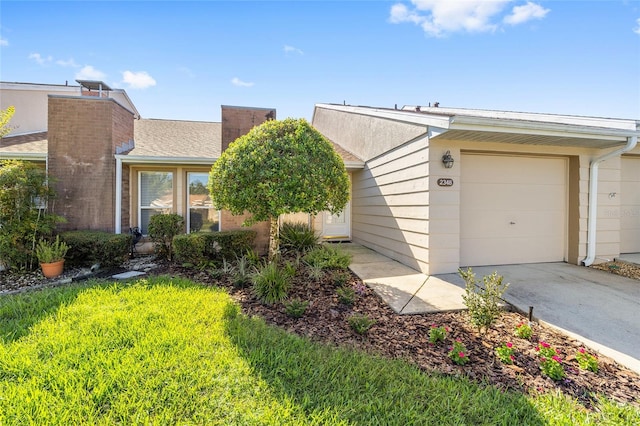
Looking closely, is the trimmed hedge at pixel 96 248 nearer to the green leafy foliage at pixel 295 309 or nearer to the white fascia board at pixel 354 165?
the green leafy foliage at pixel 295 309

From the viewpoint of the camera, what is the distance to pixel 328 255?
6203 mm

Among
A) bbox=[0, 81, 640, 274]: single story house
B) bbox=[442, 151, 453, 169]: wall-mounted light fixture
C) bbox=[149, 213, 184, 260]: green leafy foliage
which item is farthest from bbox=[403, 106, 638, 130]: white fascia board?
bbox=[149, 213, 184, 260]: green leafy foliage

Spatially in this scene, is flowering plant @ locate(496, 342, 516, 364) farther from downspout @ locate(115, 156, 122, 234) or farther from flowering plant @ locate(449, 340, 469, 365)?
downspout @ locate(115, 156, 122, 234)

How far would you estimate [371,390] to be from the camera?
93.8 inches

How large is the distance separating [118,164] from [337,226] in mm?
6775

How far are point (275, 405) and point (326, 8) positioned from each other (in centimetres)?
814

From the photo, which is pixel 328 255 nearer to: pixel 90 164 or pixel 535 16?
pixel 90 164

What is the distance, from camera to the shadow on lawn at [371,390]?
2.13 metres

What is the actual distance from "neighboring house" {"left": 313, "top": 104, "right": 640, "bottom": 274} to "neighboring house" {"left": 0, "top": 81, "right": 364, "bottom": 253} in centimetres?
316

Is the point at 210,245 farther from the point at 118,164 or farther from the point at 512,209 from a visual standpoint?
the point at 512,209

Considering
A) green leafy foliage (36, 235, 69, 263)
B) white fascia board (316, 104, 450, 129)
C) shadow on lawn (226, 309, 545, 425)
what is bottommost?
shadow on lawn (226, 309, 545, 425)

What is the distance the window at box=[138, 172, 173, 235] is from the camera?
327 inches

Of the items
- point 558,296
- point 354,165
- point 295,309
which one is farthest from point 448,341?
point 354,165

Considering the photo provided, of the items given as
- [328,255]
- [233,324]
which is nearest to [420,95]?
[328,255]
